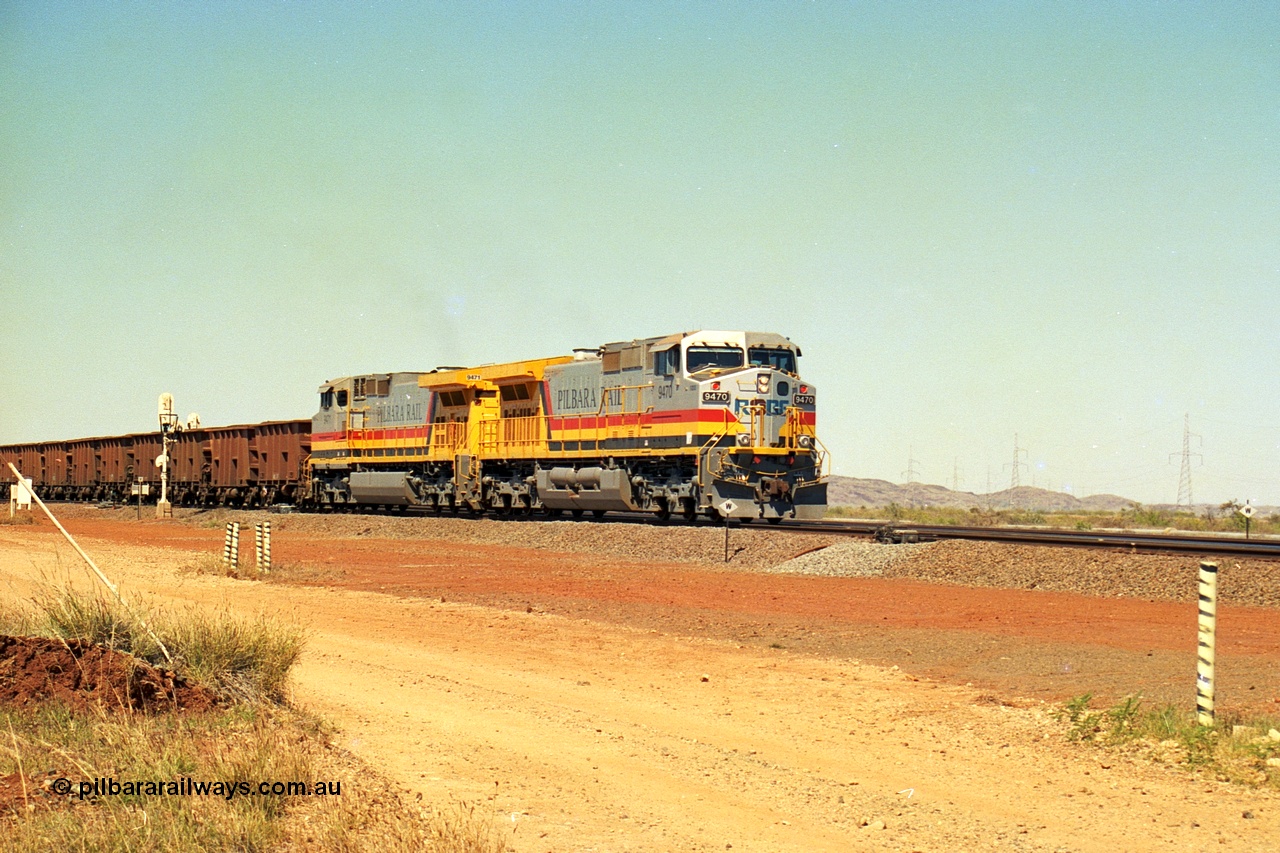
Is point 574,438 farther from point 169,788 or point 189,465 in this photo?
point 189,465

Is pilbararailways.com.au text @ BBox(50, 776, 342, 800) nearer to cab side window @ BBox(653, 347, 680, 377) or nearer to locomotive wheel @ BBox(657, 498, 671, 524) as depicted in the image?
cab side window @ BBox(653, 347, 680, 377)

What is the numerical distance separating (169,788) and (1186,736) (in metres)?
6.79

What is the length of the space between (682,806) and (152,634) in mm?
4402

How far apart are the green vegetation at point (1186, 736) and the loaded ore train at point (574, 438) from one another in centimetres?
1691

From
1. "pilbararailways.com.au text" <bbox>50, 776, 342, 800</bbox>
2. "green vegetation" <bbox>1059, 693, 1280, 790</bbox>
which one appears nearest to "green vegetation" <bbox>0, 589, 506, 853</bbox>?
"pilbararailways.com.au text" <bbox>50, 776, 342, 800</bbox>

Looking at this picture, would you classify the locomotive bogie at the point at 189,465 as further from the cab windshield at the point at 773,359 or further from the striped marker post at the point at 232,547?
the cab windshield at the point at 773,359

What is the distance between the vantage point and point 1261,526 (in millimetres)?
51594

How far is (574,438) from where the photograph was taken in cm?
3127

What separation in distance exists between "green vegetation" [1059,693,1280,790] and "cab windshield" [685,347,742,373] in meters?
18.6

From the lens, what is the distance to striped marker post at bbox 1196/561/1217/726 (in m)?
8.91

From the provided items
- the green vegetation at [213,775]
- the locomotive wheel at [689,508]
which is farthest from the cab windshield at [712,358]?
the green vegetation at [213,775]

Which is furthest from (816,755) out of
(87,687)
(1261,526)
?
(1261,526)

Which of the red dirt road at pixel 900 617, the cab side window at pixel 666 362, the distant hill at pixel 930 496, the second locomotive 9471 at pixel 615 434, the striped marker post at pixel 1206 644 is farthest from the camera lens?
the distant hill at pixel 930 496

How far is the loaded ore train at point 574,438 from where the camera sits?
89.7ft
